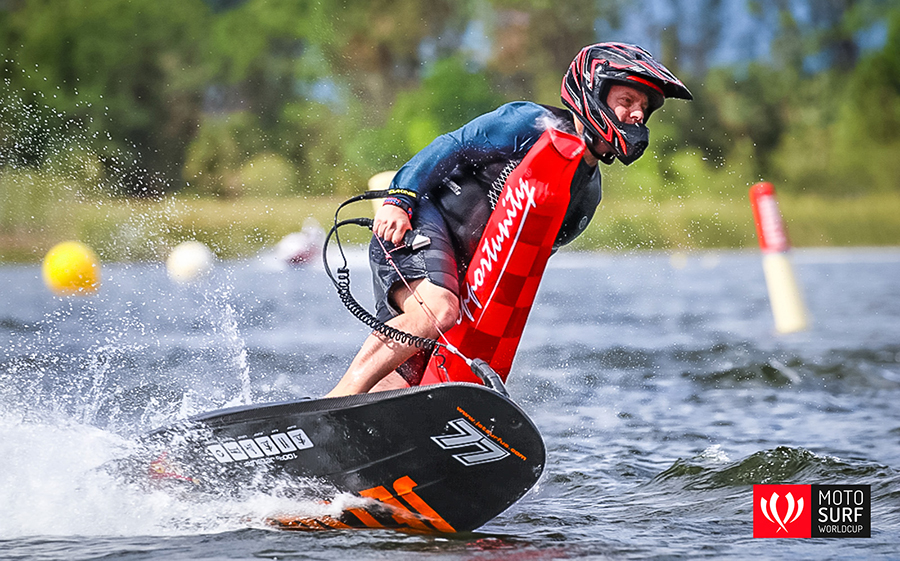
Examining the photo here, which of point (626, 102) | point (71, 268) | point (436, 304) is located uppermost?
point (71, 268)

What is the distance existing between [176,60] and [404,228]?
127 ft

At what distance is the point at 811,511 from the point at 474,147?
1.73m

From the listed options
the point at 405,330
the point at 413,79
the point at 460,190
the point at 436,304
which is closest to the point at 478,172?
the point at 460,190

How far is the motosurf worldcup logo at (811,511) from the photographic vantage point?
3133 mm

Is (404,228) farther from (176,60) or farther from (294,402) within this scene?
(176,60)

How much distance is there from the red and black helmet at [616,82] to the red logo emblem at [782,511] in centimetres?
129

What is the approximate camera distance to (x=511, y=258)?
342 centimetres

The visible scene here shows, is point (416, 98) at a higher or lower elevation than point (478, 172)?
higher

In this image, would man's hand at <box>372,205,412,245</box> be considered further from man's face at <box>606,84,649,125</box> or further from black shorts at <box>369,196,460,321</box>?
man's face at <box>606,84,649,125</box>

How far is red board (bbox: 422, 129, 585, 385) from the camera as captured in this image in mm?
3322

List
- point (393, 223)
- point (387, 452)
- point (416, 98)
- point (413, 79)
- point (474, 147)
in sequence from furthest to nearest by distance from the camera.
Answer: point (413, 79) → point (416, 98) → point (474, 147) → point (393, 223) → point (387, 452)

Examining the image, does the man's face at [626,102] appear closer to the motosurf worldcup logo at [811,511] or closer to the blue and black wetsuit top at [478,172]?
the blue and black wetsuit top at [478,172]

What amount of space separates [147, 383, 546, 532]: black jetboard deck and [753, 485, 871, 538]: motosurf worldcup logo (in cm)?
83

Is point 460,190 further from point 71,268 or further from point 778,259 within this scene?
point 71,268
